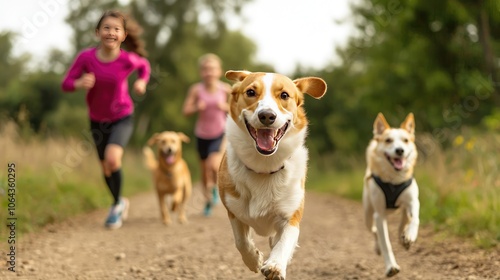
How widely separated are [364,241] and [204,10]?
17.9 m

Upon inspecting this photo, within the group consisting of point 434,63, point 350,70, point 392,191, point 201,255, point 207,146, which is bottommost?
point 201,255

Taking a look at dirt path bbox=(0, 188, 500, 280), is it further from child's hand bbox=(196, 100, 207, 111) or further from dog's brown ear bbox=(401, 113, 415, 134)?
child's hand bbox=(196, 100, 207, 111)

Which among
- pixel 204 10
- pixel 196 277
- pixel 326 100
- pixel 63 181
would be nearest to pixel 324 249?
pixel 196 277

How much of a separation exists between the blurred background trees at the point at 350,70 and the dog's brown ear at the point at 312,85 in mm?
4208

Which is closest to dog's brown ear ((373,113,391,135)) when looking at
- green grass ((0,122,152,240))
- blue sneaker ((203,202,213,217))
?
blue sneaker ((203,202,213,217))

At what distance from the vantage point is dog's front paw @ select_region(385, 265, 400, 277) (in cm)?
410

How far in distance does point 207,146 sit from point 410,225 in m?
4.02

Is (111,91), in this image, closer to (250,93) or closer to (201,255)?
(201,255)

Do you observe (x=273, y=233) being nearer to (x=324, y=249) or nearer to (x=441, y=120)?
(x=324, y=249)

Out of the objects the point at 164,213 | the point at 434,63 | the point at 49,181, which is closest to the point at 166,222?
the point at 164,213

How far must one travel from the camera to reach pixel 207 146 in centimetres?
784

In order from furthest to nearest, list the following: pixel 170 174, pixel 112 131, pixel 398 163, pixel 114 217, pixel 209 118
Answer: pixel 209 118 → pixel 170 174 → pixel 114 217 → pixel 112 131 → pixel 398 163

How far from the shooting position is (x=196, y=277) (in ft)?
13.5

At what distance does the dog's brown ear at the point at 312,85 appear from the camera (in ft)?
11.6
